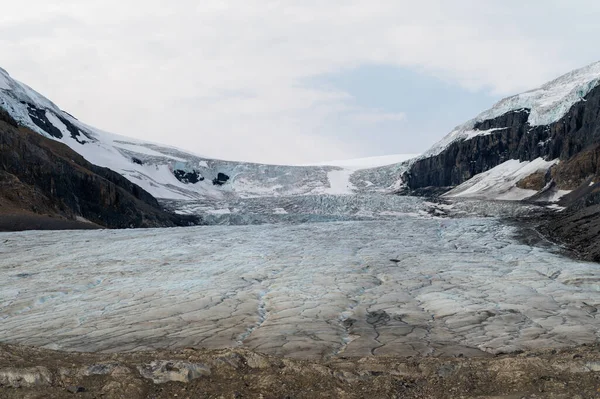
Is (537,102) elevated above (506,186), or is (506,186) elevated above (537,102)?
(537,102)

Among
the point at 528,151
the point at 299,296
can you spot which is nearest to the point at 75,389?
the point at 299,296

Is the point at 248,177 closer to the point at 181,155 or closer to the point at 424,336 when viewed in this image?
the point at 181,155

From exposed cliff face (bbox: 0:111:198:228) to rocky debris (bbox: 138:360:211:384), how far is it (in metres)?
34.9

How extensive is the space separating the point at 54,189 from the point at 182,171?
64.0 m

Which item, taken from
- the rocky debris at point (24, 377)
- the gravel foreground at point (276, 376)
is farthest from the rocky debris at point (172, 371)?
the rocky debris at point (24, 377)

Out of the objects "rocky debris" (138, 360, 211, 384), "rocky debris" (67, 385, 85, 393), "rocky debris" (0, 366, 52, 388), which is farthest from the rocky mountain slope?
"rocky debris" (0, 366, 52, 388)

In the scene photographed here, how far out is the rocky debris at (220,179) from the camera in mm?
111625

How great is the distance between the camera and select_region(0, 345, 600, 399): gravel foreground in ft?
20.7

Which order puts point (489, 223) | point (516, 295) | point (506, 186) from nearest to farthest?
point (516, 295) → point (489, 223) → point (506, 186)

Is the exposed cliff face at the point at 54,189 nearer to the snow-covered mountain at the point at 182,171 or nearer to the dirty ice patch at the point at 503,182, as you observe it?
the snow-covered mountain at the point at 182,171

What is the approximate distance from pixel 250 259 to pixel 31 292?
6.87 metres

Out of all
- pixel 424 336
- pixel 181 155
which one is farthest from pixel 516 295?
pixel 181 155

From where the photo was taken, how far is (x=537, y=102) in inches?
3954

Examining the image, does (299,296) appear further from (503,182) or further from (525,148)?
(525,148)
